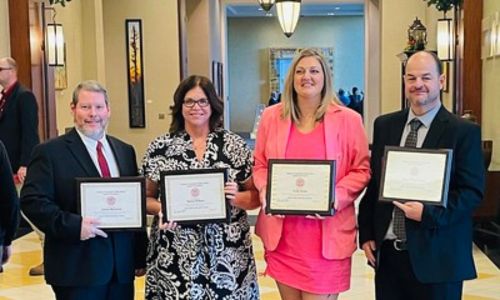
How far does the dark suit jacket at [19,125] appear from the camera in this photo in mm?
5406

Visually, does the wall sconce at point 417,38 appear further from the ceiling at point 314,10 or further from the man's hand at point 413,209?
the ceiling at point 314,10

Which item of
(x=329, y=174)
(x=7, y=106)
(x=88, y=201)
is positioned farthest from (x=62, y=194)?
(x=7, y=106)

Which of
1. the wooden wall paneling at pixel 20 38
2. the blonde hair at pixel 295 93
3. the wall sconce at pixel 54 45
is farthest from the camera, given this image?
the wall sconce at pixel 54 45

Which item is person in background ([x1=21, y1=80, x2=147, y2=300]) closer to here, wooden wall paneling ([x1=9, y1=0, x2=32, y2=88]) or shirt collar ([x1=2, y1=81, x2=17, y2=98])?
shirt collar ([x1=2, y1=81, x2=17, y2=98])

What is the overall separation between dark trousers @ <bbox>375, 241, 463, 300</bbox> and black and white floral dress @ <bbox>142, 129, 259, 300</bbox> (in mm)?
581

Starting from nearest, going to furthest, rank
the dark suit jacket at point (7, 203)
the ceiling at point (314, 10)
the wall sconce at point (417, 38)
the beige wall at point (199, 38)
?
the dark suit jacket at point (7, 203) → the wall sconce at point (417, 38) → the beige wall at point (199, 38) → the ceiling at point (314, 10)

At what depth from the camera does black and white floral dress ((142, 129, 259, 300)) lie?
111 inches

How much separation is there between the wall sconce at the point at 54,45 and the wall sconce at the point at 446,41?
4.73 meters

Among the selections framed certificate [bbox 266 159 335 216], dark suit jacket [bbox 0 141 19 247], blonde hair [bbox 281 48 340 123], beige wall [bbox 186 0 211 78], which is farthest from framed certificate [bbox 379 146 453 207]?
beige wall [bbox 186 0 211 78]

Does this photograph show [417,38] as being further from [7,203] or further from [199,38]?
[7,203]

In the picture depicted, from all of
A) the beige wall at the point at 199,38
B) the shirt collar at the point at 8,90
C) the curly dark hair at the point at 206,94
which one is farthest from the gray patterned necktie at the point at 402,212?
the beige wall at the point at 199,38

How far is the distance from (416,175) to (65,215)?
1352 millimetres

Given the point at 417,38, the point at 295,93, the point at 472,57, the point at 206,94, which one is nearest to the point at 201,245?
the point at 206,94

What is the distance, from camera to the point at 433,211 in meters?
2.53
